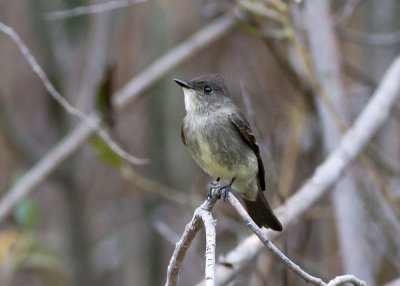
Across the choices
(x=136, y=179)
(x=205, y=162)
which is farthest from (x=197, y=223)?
(x=136, y=179)

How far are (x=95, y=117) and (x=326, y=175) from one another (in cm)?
204

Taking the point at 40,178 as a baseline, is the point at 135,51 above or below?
above

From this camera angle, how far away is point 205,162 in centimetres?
407

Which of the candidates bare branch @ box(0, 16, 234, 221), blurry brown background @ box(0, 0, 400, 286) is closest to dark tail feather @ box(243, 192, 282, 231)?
blurry brown background @ box(0, 0, 400, 286)

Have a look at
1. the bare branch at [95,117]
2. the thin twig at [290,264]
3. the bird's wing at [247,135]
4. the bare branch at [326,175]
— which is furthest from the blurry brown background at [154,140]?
the thin twig at [290,264]

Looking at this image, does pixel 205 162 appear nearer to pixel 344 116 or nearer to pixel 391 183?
pixel 344 116

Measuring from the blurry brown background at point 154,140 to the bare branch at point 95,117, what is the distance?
0.29 ft

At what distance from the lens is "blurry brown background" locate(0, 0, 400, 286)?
211 inches

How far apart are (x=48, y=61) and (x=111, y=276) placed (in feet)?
6.13

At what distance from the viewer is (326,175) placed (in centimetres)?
→ 369

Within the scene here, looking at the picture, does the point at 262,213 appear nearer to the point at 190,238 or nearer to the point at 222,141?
the point at 222,141

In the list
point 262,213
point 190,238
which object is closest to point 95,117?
point 262,213

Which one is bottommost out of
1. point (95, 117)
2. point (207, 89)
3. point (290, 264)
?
point (290, 264)

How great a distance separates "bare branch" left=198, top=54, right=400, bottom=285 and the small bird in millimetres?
388
